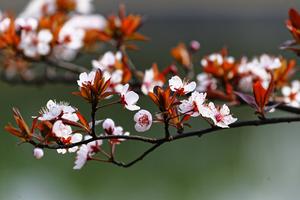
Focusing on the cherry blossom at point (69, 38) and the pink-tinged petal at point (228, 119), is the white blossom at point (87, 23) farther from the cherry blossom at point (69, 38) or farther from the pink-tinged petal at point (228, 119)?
the pink-tinged petal at point (228, 119)

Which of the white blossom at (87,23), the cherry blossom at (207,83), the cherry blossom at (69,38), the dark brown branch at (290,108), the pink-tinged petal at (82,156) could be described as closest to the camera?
the pink-tinged petal at (82,156)

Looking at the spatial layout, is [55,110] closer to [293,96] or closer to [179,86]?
[179,86]

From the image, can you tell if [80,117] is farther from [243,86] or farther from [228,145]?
[228,145]

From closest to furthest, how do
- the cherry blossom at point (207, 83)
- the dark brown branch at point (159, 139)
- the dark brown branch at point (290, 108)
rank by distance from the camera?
the dark brown branch at point (159, 139)
the dark brown branch at point (290, 108)
the cherry blossom at point (207, 83)

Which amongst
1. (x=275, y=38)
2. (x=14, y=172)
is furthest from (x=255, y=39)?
(x=14, y=172)

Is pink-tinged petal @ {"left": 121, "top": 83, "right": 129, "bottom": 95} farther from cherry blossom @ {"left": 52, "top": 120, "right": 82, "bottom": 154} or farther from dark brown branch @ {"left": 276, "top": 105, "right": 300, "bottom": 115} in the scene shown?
dark brown branch @ {"left": 276, "top": 105, "right": 300, "bottom": 115}

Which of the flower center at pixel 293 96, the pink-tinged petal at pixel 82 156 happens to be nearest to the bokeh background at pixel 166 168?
the flower center at pixel 293 96
